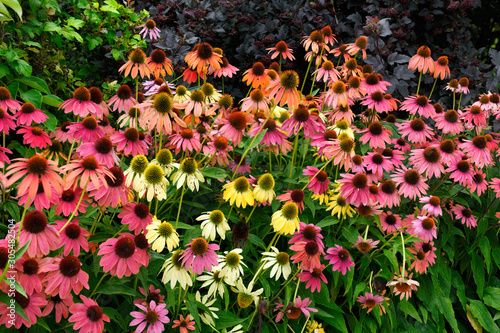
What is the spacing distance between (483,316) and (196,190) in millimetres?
1984

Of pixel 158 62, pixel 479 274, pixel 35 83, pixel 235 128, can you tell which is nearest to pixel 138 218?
pixel 235 128

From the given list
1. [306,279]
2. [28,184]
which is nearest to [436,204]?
[306,279]

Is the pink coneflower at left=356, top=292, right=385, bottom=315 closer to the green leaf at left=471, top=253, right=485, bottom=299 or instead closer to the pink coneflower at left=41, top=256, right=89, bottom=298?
the green leaf at left=471, top=253, right=485, bottom=299

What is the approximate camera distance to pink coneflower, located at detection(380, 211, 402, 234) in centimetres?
227

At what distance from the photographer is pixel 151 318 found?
156 cm

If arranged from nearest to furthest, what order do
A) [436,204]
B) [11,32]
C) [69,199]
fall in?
[69,199] → [436,204] → [11,32]

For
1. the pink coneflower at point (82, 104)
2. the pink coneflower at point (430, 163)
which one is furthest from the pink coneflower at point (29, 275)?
the pink coneflower at point (430, 163)

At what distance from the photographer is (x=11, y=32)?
9.45 ft

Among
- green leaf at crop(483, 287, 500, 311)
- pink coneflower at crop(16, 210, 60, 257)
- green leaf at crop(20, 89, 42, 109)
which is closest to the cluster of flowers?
pink coneflower at crop(16, 210, 60, 257)

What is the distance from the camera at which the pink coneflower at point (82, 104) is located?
1916mm

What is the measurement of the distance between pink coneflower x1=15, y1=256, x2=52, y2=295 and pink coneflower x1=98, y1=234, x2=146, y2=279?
0.21m

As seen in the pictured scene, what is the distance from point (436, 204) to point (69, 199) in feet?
5.99

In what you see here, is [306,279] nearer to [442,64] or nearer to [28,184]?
[28,184]

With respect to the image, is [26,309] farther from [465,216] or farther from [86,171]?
[465,216]
